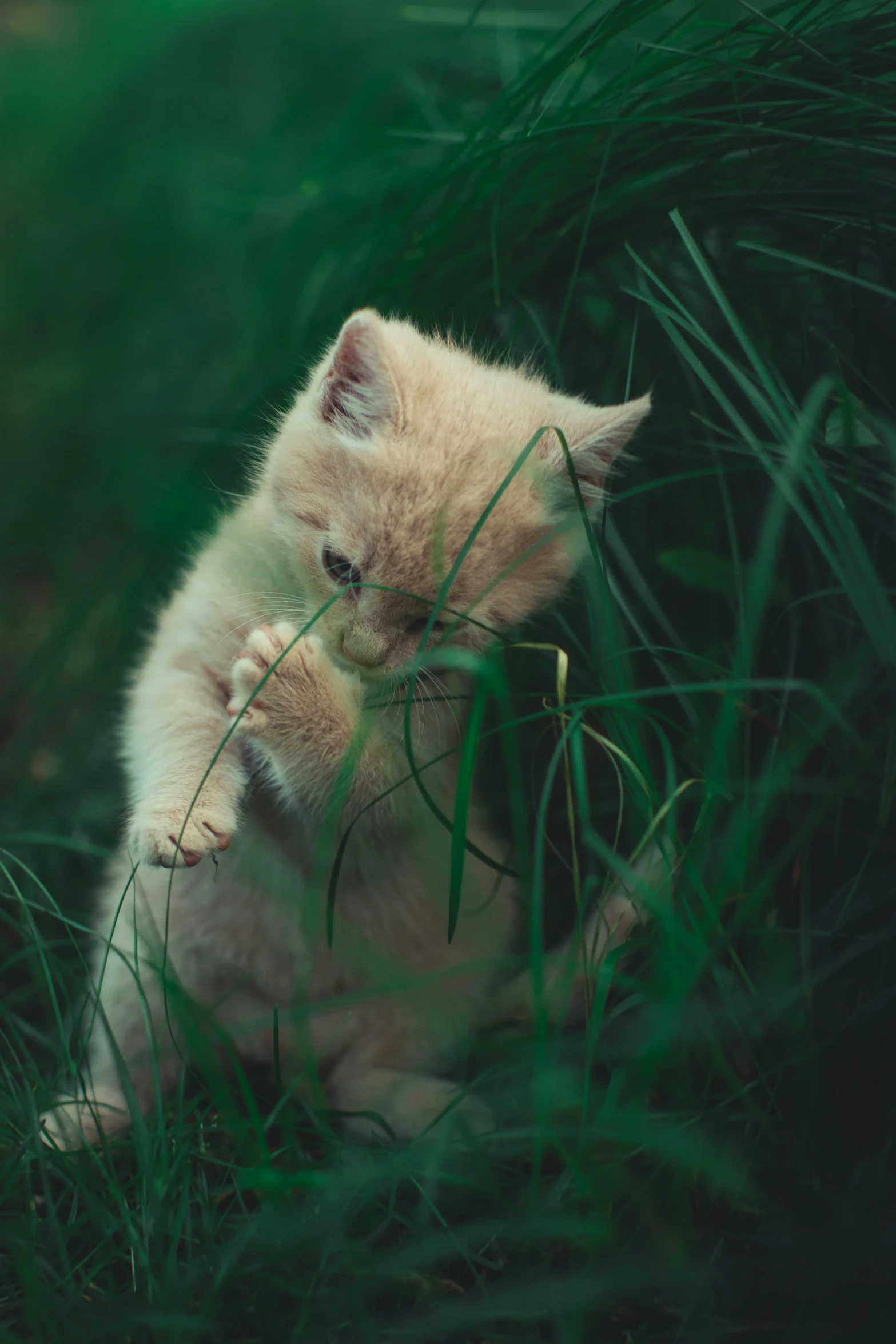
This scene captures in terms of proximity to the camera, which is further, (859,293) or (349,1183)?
(859,293)

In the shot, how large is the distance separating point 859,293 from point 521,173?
771 millimetres

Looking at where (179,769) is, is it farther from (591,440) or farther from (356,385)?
(591,440)

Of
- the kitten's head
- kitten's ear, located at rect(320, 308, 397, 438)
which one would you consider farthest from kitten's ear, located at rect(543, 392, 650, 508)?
kitten's ear, located at rect(320, 308, 397, 438)

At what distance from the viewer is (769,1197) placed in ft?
3.59

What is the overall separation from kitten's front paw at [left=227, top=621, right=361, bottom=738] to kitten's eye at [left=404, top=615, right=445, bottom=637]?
0.14 meters

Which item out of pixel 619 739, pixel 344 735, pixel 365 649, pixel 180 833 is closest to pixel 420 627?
pixel 365 649

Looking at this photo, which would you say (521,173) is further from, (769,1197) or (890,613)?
(769,1197)

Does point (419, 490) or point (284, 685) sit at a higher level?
point (419, 490)

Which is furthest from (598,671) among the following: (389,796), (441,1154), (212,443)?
(212,443)

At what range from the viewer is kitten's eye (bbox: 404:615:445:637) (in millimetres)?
1505

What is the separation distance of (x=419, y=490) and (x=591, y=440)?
31 cm

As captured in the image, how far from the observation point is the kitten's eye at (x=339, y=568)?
1518 millimetres

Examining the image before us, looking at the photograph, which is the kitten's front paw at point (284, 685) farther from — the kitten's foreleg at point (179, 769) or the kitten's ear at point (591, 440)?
the kitten's ear at point (591, 440)

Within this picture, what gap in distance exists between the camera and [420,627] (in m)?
1.53
